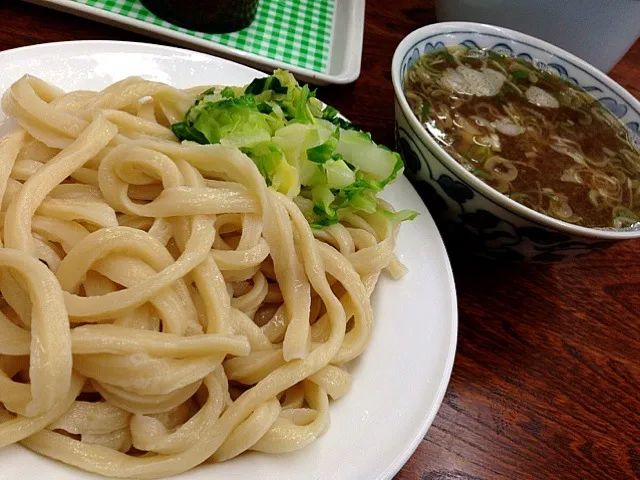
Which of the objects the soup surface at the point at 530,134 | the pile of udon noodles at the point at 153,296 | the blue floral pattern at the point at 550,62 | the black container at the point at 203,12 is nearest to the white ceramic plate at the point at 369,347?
the pile of udon noodles at the point at 153,296

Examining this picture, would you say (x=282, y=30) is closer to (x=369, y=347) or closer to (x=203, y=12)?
(x=203, y=12)

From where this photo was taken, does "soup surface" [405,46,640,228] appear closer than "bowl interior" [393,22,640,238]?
Yes

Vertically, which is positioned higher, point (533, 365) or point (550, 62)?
point (550, 62)

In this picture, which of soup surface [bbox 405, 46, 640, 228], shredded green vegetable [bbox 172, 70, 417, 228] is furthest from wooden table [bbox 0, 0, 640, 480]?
shredded green vegetable [bbox 172, 70, 417, 228]

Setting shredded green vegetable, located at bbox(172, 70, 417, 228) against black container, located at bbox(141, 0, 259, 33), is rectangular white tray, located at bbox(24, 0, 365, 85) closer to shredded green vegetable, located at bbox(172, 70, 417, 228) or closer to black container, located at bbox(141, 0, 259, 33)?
black container, located at bbox(141, 0, 259, 33)

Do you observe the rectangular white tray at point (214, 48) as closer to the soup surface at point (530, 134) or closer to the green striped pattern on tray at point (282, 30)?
the green striped pattern on tray at point (282, 30)

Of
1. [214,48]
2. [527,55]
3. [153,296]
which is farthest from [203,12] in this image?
[153,296]

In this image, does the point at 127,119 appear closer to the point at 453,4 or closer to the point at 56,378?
the point at 56,378
